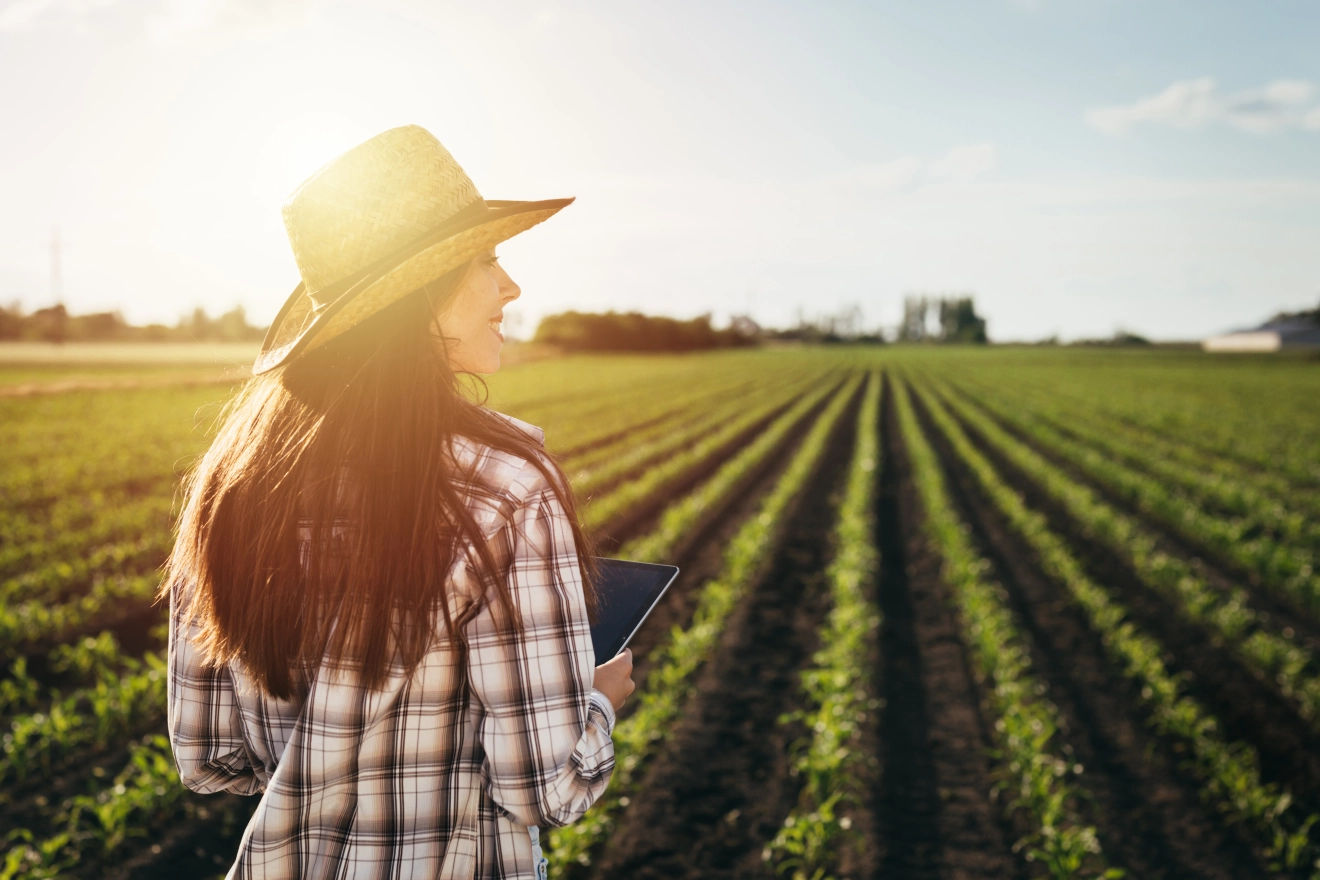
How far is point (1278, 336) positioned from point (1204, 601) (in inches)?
4487

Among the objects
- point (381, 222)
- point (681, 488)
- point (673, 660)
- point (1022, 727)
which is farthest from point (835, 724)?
point (681, 488)

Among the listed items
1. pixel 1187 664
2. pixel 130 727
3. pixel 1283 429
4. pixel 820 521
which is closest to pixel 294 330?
pixel 130 727

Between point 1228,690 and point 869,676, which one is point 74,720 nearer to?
point 869,676

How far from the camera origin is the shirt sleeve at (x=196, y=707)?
138cm

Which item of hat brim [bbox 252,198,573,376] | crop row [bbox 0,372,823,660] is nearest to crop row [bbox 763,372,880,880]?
crop row [bbox 0,372,823,660]

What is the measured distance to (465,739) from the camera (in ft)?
4.09

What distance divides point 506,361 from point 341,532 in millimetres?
56097

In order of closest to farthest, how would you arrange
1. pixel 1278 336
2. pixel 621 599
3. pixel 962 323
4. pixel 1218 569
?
pixel 621 599 < pixel 1218 569 < pixel 1278 336 < pixel 962 323

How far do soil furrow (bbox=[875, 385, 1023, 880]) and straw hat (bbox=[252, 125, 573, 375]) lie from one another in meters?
3.98

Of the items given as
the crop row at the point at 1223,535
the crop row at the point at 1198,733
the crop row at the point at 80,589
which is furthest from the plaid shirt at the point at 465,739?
the crop row at the point at 1223,535

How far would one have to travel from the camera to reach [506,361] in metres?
56.0

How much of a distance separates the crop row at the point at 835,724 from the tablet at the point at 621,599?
2.93 m

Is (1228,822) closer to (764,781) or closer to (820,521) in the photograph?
(764,781)

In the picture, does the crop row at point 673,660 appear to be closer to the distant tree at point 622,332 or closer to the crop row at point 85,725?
the crop row at point 85,725
